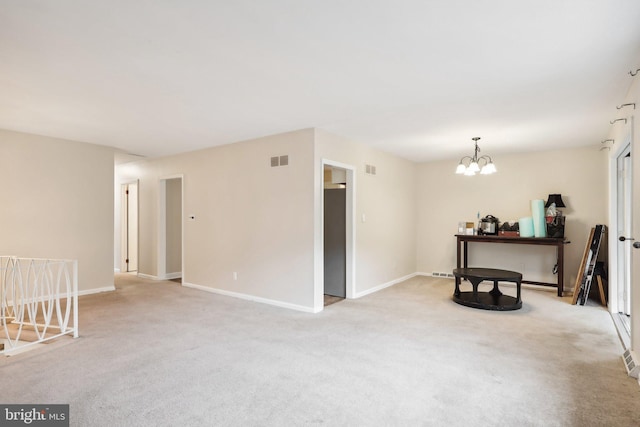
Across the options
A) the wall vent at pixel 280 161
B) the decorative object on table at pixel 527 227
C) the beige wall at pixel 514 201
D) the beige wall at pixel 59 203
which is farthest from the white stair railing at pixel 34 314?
the decorative object on table at pixel 527 227

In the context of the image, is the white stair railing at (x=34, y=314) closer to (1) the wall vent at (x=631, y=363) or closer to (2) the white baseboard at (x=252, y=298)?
(2) the white baseboard at (x=252, y=298)

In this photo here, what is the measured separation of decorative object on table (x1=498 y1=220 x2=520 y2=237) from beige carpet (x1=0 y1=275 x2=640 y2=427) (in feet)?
5.63

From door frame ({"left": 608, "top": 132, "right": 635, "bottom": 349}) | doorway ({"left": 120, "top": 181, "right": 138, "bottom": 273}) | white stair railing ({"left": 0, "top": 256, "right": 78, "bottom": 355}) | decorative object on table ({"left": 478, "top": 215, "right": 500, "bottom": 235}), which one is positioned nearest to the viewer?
white stair railing ({"left": 0, "top": 256, "right": 78, "bottom": 355})

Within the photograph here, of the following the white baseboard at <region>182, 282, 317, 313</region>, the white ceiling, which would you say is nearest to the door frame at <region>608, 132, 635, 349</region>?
the white ceiling

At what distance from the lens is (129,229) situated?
7.82 metres

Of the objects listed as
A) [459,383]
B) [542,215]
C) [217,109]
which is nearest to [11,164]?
[217,109]

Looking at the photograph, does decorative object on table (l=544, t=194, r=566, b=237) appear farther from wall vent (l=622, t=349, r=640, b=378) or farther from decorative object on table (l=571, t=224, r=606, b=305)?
wall vent (l=622, t=349, r=640, b=378)

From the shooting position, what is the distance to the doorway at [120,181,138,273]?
7688 millimetres

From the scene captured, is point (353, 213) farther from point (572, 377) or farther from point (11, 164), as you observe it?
point (11, 164)

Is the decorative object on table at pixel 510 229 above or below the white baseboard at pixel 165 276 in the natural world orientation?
above

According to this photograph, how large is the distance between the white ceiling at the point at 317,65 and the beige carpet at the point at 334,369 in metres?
2.41

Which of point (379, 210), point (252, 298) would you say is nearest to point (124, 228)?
point (252, 298)

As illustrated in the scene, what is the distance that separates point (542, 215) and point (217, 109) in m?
5.36

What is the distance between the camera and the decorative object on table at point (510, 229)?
19.7 ft
